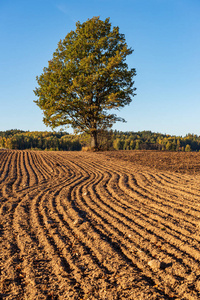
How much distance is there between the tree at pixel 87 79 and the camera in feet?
66.1

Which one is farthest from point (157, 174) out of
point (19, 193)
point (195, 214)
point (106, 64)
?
point (106, 64)

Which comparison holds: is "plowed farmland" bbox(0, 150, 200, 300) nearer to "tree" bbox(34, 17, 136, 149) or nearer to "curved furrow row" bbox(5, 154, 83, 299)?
"curved furrow row" bbox(5, 154, 83, 299)

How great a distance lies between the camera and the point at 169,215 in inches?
217

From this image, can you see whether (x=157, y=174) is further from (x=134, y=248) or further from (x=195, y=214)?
(x=134, y=248)

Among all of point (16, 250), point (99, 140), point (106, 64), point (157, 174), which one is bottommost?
point (16, 250)

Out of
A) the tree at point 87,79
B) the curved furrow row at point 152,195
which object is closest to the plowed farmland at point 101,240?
the curved furrow row at point 152,195

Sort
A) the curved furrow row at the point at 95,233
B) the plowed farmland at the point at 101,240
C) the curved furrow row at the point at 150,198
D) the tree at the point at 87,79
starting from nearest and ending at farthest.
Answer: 1. the plowed farmland at the point at 101,240
2. the curved furrow row at the point at 95,233
3. the curved furrow row at the point at 150,198
4. the tree at the point at 87,79

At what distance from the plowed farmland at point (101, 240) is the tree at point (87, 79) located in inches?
508

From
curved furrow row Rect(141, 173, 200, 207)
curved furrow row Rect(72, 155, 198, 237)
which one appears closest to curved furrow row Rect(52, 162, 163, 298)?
curved furrow row Rect(72, 155, 198, 237)

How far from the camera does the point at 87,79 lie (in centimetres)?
1953

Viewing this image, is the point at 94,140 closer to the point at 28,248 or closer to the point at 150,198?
the point at 150,198

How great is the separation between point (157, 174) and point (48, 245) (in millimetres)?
6905

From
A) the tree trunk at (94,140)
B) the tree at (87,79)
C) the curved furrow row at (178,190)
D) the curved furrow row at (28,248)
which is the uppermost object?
the tree at (87,79)

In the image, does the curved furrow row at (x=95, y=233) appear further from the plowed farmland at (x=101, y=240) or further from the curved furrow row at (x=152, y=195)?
the curved furrow row at (x=152, y=195)
